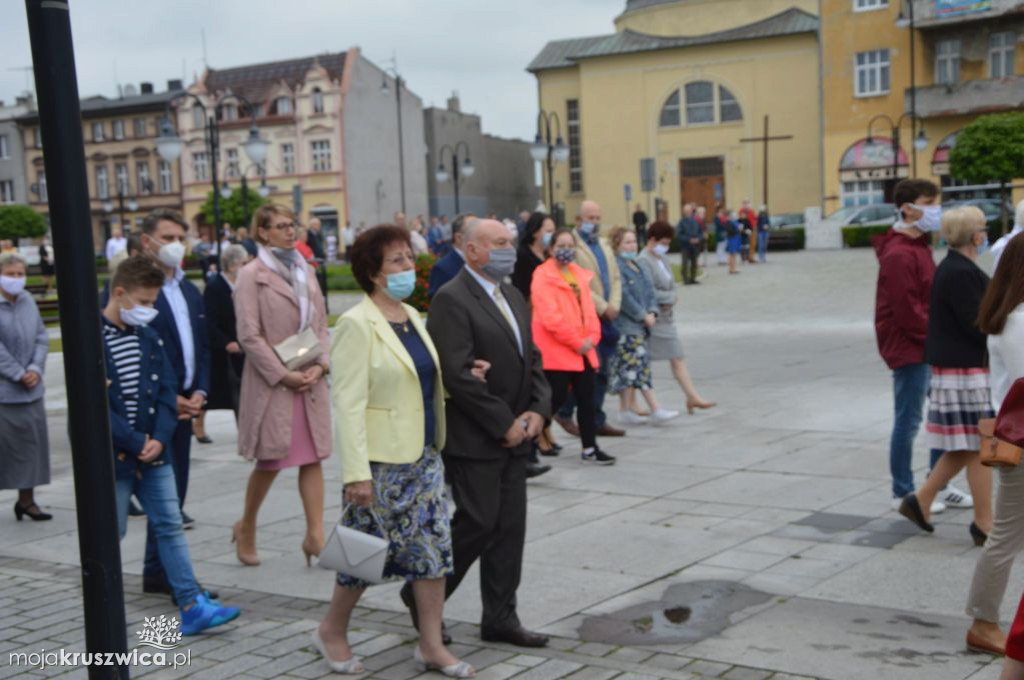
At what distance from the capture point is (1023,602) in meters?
3.59

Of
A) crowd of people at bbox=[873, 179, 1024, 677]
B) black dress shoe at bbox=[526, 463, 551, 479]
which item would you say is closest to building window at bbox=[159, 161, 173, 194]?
black dress shoe at bbox=[526, 463, 551, 479]

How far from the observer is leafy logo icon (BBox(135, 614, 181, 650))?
5.79 metres

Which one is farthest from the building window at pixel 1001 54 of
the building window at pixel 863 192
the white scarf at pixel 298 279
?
the white scarf at pixel 298 279

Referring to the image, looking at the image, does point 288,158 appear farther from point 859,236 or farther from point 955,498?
point 955,498

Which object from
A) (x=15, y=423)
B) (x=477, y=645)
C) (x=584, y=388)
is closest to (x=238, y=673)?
(x=477, y=645)

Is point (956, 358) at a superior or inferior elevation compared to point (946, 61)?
inferior

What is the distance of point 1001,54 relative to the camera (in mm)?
54812

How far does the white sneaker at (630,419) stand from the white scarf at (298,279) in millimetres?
5425

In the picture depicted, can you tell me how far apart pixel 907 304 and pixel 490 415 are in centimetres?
339

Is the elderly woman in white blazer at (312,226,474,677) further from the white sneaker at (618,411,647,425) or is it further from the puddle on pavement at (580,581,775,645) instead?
the white sneaker at (618,411,647,425)

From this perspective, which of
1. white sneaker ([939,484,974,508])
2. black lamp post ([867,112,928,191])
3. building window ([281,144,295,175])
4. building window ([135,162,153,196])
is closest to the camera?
white sneaker ([939,484,974,508])

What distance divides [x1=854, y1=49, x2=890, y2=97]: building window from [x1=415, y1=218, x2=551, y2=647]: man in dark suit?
55.0 meters

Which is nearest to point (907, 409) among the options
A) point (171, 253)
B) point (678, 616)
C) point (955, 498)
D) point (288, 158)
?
point (955, 498)

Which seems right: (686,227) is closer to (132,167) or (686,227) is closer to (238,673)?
(238,673)
